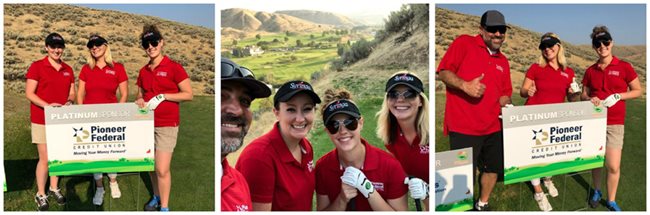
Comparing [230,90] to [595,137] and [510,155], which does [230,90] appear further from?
[595,137]

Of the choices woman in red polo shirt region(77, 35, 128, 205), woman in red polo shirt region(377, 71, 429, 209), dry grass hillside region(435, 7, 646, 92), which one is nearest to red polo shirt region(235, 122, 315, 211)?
woman in red polo shirt region(377, 71, 429, 209)

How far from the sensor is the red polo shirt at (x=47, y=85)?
21.5ft

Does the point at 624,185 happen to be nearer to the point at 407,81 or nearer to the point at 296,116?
the point at 407,81

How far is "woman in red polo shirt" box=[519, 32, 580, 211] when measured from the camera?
6.79 meters

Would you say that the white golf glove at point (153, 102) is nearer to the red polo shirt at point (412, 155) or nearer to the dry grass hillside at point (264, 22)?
the dry grass hillside at point (264, 22)

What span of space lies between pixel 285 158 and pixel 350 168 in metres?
0.60

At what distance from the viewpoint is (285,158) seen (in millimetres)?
6160

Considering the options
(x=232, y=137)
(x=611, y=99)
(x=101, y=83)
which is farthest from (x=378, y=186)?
(x=101, y=83)

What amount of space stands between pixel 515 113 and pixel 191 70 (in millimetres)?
2999

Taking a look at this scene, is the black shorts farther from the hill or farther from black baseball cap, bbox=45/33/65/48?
black baseball cap, bbox=45/33/65/48

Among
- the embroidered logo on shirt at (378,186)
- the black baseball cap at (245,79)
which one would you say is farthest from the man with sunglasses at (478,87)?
the black baseball cap at (245,79)

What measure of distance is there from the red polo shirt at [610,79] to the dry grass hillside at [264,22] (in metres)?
2.56

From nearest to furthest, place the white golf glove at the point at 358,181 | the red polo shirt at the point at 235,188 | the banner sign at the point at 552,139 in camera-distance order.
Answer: the red polo shirt at the point at 235,188, the white golf glove at the point at 358,181, the banner sign at the point at 552,139

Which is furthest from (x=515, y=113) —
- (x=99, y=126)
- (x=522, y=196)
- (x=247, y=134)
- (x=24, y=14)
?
(x=24, y=14)
